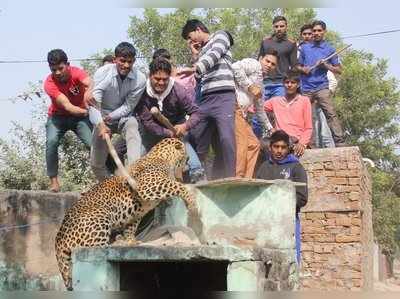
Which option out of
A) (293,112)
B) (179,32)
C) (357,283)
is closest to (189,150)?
(293,112)

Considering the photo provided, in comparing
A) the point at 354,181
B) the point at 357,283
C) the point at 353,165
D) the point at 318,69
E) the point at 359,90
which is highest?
the point at 359,90

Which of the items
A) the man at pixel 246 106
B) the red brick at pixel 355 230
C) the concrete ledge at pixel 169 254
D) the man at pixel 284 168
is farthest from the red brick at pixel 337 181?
the concrete ledge at pixel 169 254

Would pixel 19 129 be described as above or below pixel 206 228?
above

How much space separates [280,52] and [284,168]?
2.92m

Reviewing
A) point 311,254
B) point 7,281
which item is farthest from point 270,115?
point 7,281

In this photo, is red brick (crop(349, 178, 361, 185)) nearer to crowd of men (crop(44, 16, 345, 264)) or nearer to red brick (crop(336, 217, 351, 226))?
red brick (crop(336, 217, 351, 226))

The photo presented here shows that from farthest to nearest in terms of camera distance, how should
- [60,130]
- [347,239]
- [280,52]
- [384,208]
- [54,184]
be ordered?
[384,208]
[347,239]
[280,52]
[54,184]
[60,130]

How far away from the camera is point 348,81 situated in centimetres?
2333

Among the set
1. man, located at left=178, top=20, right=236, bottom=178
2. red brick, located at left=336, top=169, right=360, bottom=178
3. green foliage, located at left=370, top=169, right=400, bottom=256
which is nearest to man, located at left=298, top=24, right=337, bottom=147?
red brick, located at left=336, top=169, right=360, bottom=178

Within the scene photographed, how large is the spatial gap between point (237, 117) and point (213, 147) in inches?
14.2

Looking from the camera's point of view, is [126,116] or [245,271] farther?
[126,116]

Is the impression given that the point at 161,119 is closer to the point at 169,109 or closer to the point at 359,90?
the point at 169,109

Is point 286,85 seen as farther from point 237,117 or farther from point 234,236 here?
point 234,236

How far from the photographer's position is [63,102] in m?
6.96
